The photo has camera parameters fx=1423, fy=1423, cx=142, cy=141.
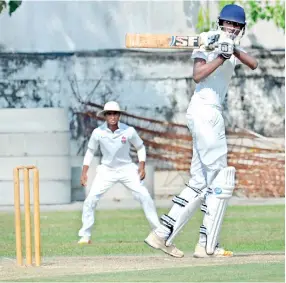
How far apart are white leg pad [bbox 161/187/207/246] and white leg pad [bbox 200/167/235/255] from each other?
0.14 meters

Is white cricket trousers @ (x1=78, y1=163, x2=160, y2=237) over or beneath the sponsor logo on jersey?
beneath

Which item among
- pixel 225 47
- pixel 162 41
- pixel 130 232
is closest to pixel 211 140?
pixel 225 47

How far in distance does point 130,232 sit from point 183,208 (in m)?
6.13

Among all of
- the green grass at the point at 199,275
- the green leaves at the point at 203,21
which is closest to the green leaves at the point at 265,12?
the green leaves at the point at 203,21

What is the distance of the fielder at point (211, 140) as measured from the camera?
42.0ft

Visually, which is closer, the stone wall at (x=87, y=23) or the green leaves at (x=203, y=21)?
the green leaves at (x=203, y=21)

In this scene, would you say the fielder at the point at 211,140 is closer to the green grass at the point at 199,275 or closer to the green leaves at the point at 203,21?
the green grass at the point at 199,275

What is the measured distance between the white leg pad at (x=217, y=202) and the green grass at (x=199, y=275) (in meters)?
1.10

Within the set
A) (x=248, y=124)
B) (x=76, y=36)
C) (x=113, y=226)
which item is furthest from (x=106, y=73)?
(x=113, y=226)

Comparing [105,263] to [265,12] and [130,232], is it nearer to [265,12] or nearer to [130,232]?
[130,232]

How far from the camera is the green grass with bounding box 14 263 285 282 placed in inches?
424

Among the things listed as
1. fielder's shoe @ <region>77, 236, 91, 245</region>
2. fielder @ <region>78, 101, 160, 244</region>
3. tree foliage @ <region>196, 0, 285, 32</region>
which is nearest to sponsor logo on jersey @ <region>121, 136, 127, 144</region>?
fielder @ <region>78, 101, 160, 244</region>

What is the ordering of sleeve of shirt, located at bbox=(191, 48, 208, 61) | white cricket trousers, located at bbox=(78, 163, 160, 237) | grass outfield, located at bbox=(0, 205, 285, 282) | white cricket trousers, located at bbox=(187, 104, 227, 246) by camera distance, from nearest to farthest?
grass outfield, located at bbox=(0, 205, 285, 282)
sleeve of shirt, located at bbox=(191, 48, 208, 61)
white cricket trousers, located at bbox=(187, 104, 227, 246)
white cricket trousers, located at bbox=(78, 163, 160, 237)

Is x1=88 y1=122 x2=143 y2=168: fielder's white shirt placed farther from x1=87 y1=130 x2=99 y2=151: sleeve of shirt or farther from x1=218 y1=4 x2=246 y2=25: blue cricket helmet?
x1=218 y1=4 x2=246 y2=25: blue cricket helmet
